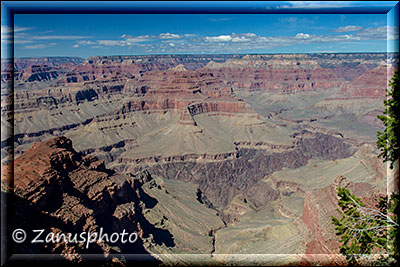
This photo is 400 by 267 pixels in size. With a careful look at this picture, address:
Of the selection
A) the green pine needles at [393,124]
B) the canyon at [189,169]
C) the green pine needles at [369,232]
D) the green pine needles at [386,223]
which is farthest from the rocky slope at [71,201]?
the green pine needles at [393,124]

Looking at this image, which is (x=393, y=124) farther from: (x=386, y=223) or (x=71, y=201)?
(x=71, y=201)

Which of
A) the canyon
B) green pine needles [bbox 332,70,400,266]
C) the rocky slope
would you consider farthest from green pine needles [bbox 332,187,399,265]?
the rocky slope

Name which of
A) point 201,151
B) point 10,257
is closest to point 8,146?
point 10,257

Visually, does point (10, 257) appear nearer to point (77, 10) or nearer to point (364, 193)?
point (77, 10)

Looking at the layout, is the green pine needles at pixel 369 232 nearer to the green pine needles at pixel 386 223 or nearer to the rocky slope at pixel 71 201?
the green pine needles at pixel 386 223

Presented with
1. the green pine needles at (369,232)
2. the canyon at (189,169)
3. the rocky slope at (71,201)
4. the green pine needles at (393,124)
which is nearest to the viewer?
the green pine needles at (369,232)

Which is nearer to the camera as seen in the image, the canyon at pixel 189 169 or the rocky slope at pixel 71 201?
the rocky slope at pixel 71 201

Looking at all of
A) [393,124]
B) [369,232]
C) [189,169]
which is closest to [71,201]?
[369,232]

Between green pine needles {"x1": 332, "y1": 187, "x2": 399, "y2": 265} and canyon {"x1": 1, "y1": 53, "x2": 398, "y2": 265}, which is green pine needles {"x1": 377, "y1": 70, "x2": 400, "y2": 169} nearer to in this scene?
canyon {"x1": 1, "y1": 53, "x2": 398, "y2": 265}
